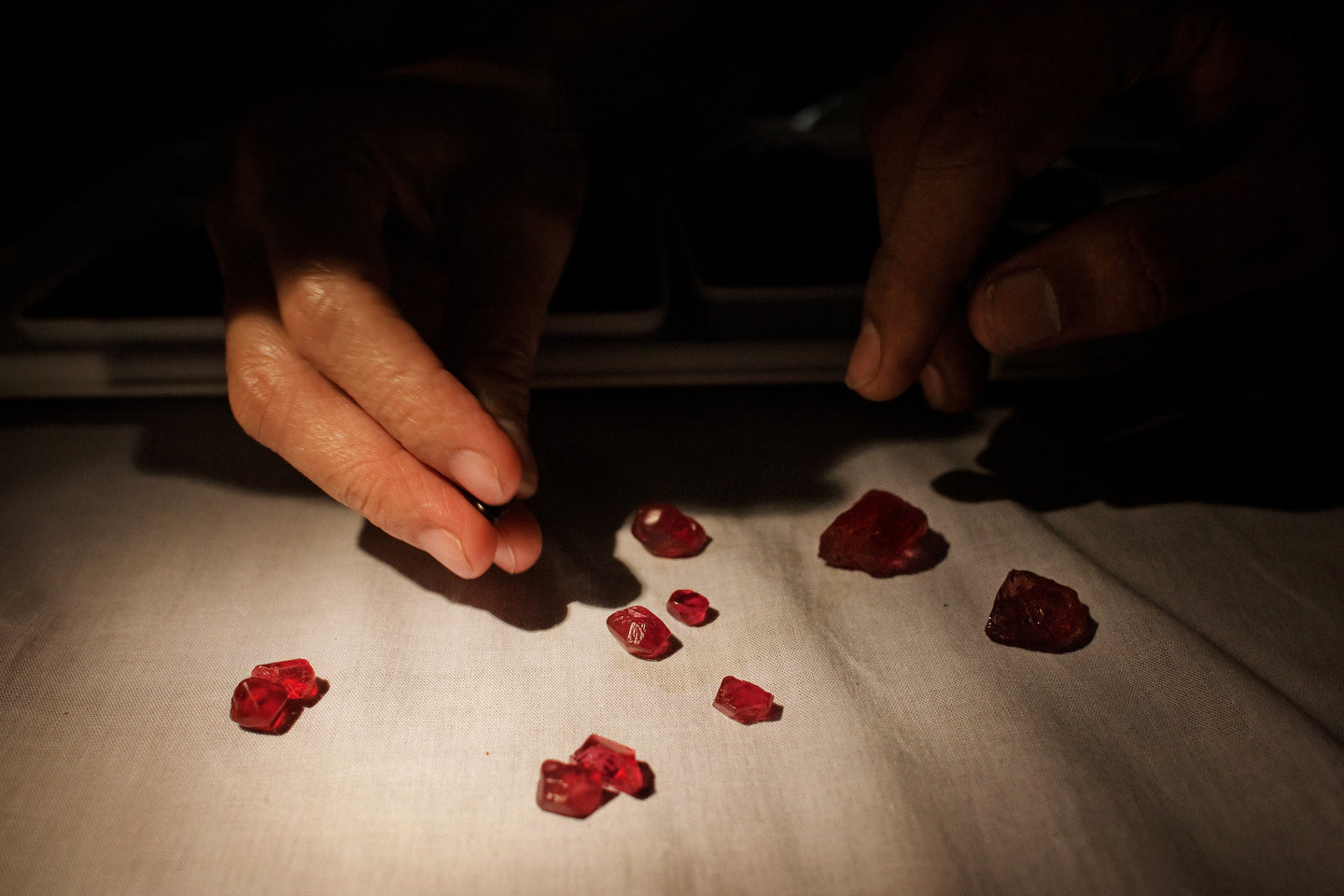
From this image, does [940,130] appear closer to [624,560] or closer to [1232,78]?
[1232,78]

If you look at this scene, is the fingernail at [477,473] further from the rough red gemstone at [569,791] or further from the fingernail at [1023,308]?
the fingernail at [1023,308]

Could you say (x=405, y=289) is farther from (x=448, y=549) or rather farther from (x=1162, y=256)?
(x=1162, y=256)

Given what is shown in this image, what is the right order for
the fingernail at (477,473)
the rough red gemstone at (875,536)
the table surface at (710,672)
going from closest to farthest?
1. the table surface at (710,672)
2. the fingernail at (477,473)
3. the rough red gemstone at (875,536)

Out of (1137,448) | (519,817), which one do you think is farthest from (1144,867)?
(1137,448)

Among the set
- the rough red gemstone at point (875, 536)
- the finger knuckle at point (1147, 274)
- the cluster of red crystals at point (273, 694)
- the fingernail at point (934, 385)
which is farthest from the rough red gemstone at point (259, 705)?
the finger knuckle at point (1147, 274)

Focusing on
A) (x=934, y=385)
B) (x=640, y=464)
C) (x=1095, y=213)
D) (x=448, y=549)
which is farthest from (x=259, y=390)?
(x=1095, y=213)

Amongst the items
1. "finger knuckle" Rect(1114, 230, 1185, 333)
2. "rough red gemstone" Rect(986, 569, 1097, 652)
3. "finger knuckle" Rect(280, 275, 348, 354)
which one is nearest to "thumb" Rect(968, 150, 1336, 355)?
"finger knuckle" Rect(1114, 230, 1185, 333)
